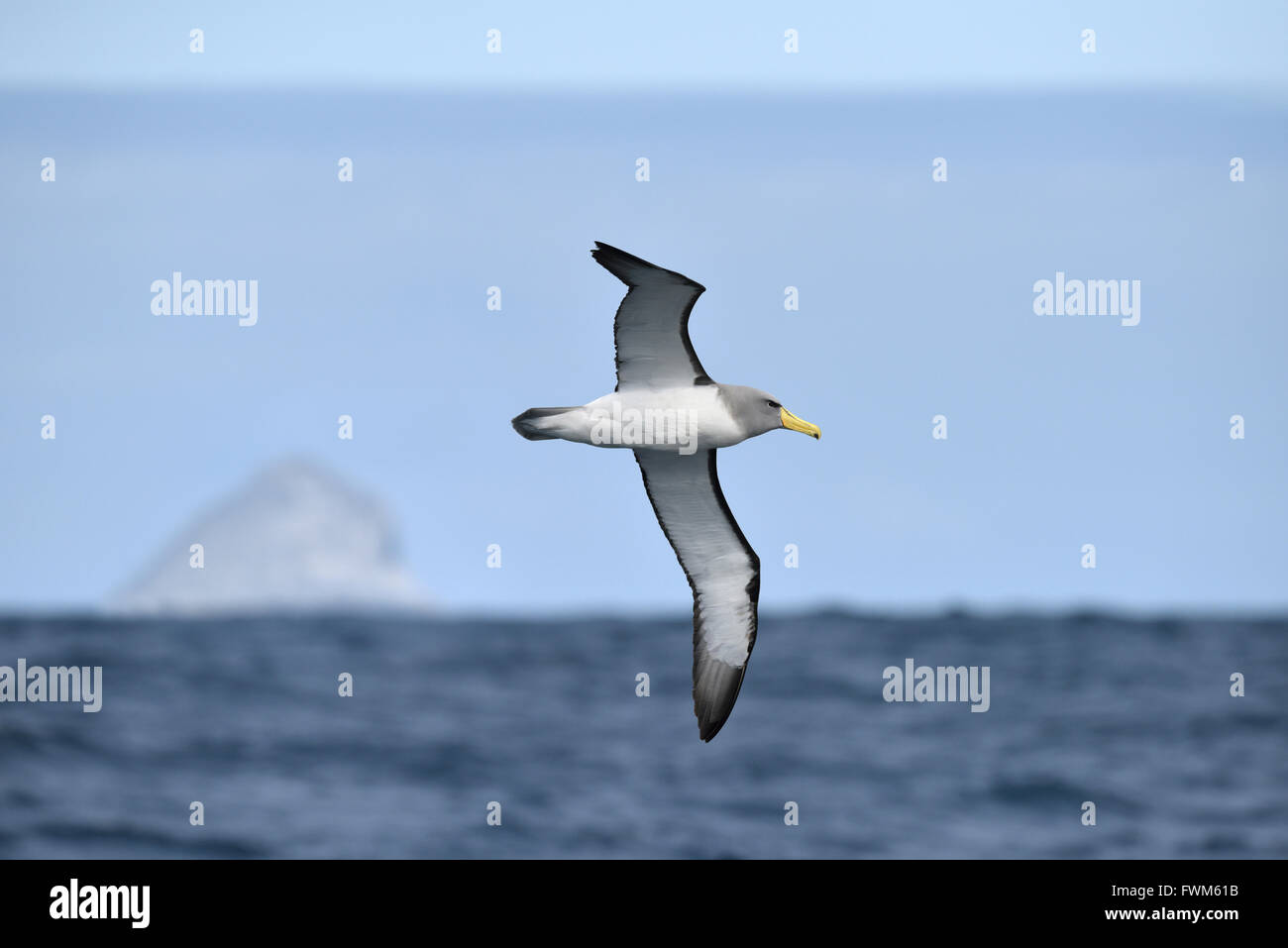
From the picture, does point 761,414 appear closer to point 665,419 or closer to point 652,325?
point 665,419

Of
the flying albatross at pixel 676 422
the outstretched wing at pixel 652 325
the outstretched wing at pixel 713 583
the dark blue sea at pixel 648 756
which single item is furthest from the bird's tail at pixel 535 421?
the dark blue sea at pixel 648 756

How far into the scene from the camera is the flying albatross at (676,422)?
492 inches

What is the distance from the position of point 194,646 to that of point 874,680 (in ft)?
120

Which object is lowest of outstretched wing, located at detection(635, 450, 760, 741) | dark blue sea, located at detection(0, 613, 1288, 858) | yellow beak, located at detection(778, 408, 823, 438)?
dark blue sea, located at detection(0, 613, 1288, 858)

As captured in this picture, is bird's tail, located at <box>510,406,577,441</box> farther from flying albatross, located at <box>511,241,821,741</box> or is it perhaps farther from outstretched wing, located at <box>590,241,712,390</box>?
outstretched wing, located at <box>590,241,712,390</box>

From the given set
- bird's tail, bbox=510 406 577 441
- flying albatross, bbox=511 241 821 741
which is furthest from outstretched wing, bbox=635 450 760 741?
bird's tail, bbox=510 406 577 441

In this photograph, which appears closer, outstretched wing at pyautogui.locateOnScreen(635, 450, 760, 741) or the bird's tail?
the bird's tail

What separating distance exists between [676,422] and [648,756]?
33348 mm

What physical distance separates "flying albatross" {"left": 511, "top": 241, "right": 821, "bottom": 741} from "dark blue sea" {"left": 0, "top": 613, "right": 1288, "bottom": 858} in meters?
20.7

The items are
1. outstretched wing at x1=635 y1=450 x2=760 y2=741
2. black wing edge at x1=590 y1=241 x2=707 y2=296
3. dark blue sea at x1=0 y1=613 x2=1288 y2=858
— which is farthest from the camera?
dark blue sea at x1=0 y1=613 x2=1288 y2=858

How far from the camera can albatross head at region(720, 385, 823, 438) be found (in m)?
13.1

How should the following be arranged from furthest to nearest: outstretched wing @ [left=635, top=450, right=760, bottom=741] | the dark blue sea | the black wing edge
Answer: the dark blue sea < outstretched wing @ [left=635, top=450, right=760, bottom=741] < the black wing edge

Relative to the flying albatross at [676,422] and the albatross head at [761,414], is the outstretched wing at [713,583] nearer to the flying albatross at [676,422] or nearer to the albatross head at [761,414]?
the flying albatross at [676,422]
